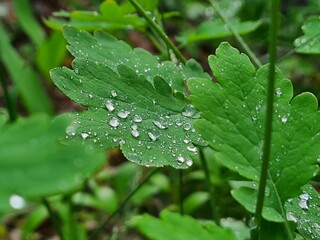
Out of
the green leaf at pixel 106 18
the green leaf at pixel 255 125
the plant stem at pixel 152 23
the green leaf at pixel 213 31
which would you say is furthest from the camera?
the green leaf at pixel 213 31

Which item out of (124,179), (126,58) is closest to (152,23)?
(126,58)

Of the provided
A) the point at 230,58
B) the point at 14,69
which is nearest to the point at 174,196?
the point at 14,69

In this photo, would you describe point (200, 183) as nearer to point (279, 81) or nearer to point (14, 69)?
point (14, 69)

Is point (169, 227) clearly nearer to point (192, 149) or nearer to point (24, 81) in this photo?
point (192, 149)

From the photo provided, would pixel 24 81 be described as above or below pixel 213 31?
above

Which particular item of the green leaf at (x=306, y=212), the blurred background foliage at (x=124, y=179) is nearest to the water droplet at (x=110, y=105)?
the green leaf at (x=306, y=212)

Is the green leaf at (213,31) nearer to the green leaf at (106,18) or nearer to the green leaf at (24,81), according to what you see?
the green leaf at (106,18)

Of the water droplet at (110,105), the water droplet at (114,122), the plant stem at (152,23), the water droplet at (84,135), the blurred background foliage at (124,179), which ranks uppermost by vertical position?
the plant stem at (152,23)
